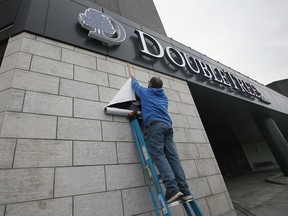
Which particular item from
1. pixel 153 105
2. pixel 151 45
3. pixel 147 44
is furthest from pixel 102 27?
pixel 153 105

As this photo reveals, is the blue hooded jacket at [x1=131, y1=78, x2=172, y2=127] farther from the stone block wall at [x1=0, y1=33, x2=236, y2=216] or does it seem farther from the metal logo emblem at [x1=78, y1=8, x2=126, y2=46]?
the metal logo emblem at [x1=78, y1=8, x2=126, y2=46]

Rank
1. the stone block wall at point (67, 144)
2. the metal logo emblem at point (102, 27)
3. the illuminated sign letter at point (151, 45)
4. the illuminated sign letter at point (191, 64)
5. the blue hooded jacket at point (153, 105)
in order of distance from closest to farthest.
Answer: the stone block wall at point (67, 144), the blue hooded jacket at point (153, 105), the metal logo emblem at point (102, 27), the illuminated sign letter at point (151, 45), the illuminated sign letter at point (191, 64)

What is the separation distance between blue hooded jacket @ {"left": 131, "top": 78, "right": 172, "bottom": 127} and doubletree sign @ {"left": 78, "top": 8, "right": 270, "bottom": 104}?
1.41m

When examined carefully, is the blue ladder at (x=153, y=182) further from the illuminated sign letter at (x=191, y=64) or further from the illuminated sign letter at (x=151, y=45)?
the illuminated sign letter at (x=191, y=64)

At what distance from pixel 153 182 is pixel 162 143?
484mm

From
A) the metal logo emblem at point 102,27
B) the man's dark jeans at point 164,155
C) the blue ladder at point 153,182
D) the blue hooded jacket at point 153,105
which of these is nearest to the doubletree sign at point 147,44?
the metal logo emblem at point 102,27

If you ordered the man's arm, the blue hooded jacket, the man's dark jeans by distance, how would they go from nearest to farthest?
1. the man's dark jeans
2. the blue hooded jacket
3. the man's arm

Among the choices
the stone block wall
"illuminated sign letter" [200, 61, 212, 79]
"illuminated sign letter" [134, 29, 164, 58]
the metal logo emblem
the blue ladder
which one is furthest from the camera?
"illuminated sign letter" [200, 61, 212, 79]

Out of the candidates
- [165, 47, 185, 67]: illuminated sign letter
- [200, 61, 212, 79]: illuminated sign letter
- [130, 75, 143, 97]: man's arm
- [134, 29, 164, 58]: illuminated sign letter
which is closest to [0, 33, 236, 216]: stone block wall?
[130, 75, 143, 97]: man's arm

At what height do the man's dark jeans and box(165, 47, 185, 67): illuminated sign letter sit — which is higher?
box(165, 47, 185, 67): illuminated sign letter

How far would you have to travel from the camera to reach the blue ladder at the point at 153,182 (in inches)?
72.9

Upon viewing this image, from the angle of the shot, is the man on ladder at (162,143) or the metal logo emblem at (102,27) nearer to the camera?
the man on ladder at (162,143)

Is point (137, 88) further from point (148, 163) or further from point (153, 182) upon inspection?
point (153, 182)

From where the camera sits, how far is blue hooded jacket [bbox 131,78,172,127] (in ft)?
7.84
